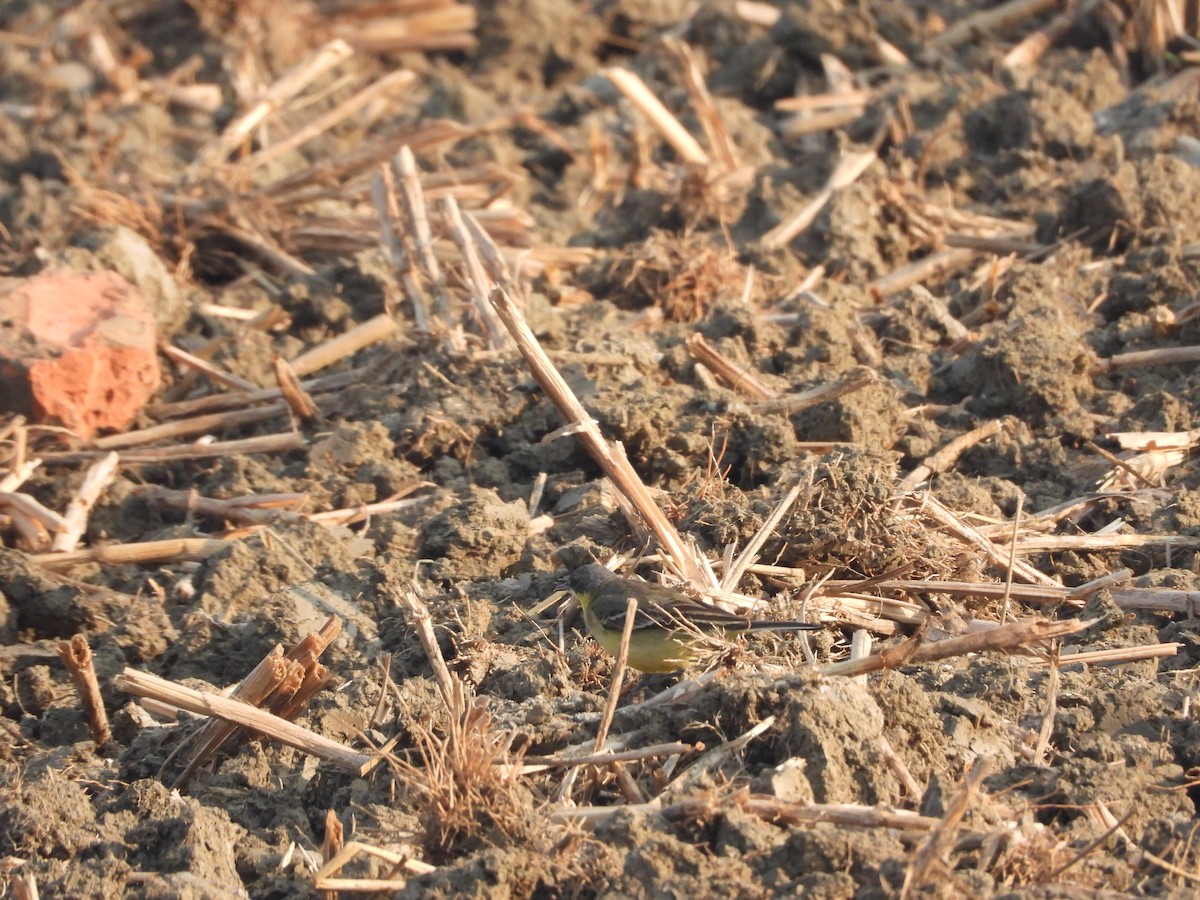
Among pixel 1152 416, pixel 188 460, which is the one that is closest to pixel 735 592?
pixel 1152 416

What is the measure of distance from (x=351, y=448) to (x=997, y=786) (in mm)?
3056

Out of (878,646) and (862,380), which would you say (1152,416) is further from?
(878,646)

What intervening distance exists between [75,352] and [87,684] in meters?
2.19

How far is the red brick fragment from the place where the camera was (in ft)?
21.2

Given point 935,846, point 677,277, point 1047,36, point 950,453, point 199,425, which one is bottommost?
point 199,425

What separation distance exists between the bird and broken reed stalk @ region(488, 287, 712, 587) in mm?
272

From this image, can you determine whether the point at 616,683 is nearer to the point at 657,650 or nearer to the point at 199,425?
the point at 657,650

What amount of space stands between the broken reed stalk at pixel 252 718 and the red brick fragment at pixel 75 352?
90.0 inches

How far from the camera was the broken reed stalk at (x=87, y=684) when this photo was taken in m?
4.74

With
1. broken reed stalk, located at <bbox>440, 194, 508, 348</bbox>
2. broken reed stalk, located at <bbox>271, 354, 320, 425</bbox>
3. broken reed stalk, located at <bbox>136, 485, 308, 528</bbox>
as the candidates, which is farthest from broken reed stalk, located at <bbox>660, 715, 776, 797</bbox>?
broken reed stalk, located at <bbox>271, 354, 320, 425</bbox>

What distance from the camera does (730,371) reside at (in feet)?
20.7

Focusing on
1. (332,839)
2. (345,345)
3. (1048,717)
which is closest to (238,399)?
(345,345)

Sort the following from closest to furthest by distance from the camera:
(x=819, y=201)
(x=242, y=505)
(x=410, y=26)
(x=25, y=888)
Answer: (x=25, y=888) → (x=242, y=505) → (x=819, y=201) → (x=410, y=26)

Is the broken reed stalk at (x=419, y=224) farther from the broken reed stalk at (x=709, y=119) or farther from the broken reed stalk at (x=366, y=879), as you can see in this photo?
the broken reed stalk at (x=366, y=879)
